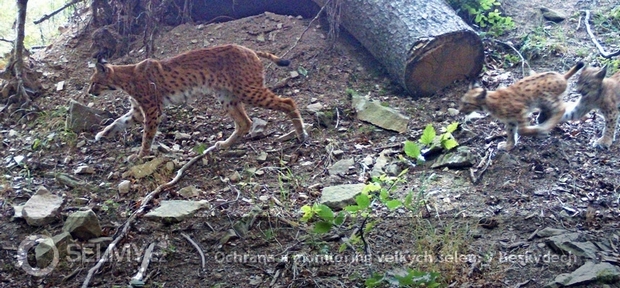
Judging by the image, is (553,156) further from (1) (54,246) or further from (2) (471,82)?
(1) (54,246)

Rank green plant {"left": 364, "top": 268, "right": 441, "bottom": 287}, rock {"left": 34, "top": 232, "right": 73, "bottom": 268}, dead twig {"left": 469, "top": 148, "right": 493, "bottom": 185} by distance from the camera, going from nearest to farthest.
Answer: green plant {"left": 364, "top": 268, "right": 441, "bottom": 287} → rock {"left": 34, "top": 232, "right": 73, "bottom": 268} → dead twig {"left": 469, "top": 148, "right": 493, "bottom": 185}

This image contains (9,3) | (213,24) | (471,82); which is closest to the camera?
(471,82)

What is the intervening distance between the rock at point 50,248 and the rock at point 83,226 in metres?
0.08

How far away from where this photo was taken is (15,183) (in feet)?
17.9

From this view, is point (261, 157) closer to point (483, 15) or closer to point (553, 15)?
point (483, 15)

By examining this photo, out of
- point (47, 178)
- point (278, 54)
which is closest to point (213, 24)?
point (278, 54)

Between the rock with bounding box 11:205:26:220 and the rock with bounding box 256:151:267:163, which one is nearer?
the rock with bounding box 11:205:26:220

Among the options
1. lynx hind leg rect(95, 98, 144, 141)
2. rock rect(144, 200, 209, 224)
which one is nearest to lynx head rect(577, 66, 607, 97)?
rock rect(144, 200, 209, 224)

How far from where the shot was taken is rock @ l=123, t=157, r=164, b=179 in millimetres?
5539

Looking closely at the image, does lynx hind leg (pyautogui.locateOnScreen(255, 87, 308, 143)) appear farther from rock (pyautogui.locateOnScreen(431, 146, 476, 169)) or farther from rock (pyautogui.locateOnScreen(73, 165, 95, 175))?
rock (pyautogui.locateOnScreen(73, 165, 95, 175))

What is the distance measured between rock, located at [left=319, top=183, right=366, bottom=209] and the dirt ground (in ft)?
0.65

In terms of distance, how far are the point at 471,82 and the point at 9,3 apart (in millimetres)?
7485

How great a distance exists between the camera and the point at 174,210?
15.7 feet

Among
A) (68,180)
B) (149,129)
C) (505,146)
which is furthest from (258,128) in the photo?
(505,146)
